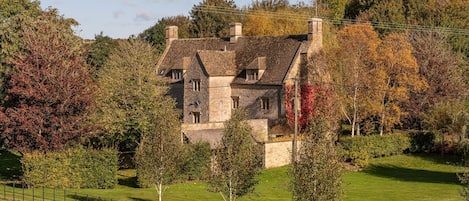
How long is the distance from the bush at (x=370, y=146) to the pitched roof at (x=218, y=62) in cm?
1413

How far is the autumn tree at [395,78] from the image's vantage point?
202 ft

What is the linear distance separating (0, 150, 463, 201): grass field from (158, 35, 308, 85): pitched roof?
40.2 ft

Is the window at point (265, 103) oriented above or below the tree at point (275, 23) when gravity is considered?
below

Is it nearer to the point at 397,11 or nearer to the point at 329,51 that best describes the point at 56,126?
the point at 329,51

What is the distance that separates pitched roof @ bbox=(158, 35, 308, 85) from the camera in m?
64.2

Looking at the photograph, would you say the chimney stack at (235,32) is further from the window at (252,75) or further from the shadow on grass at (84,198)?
the shadow on grass at (84,198)

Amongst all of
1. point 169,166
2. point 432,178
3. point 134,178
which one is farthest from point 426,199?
point 134,178

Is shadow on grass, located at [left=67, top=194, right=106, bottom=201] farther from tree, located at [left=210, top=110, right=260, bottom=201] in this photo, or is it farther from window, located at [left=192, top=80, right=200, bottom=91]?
window, located at [left=192, top=80, right=200, bottom=91]

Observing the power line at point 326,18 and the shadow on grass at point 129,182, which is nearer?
the shadow on grass at point 129,182

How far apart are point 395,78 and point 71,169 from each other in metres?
31.7

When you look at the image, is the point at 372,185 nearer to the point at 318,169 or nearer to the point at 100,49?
the point at 318,169

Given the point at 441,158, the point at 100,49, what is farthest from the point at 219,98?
the point at 100,49

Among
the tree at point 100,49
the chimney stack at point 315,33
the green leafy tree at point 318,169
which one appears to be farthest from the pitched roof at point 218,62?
the green leafy tree at point 318,169

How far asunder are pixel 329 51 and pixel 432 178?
15.4m
